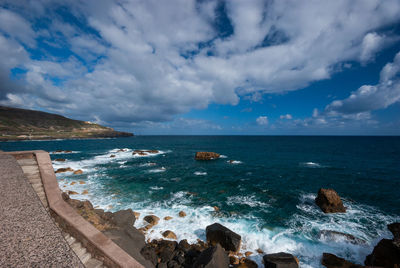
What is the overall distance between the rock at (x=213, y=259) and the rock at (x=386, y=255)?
7.99 metres

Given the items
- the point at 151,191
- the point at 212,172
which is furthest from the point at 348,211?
the point at 151,191

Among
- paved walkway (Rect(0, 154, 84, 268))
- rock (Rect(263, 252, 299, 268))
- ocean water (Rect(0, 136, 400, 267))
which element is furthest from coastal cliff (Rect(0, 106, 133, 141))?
rock (Rect(263, 252, 299, 268))

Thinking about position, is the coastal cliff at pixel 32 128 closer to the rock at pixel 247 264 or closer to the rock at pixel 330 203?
the rock at pixel 247 264

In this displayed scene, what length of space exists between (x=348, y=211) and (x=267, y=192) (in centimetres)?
688

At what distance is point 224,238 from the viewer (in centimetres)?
934

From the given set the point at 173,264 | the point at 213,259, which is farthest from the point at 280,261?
the point at 173,264

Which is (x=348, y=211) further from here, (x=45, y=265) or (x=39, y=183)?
(x=39, y=183)

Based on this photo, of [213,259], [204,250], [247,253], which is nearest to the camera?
[213,259]

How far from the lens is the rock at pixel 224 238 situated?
30.0 ft

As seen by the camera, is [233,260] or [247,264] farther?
[233,260]

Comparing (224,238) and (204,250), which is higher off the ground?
(204,250)

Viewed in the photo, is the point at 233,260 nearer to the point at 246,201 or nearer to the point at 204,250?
the point at 204,250

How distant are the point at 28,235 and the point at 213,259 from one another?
621 cm

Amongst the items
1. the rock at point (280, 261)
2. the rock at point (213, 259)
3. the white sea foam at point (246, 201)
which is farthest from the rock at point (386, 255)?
the rock at point (213, 259)
